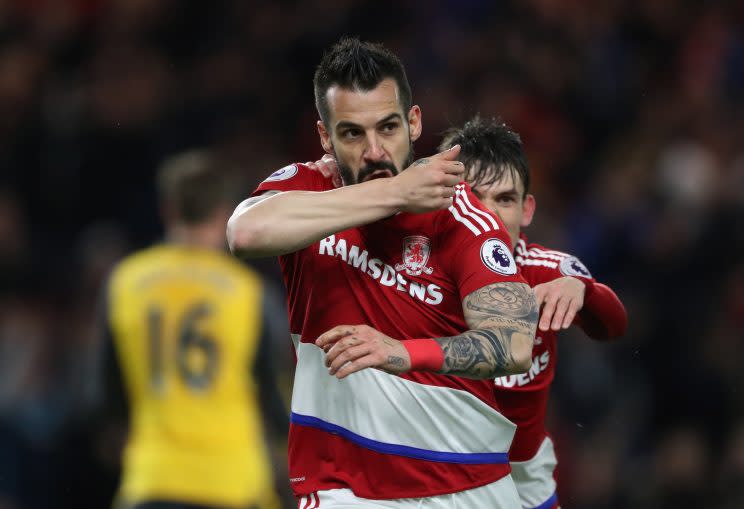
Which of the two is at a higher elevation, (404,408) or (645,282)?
(645,282)

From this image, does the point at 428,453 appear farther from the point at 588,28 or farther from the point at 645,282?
the point at 588,28

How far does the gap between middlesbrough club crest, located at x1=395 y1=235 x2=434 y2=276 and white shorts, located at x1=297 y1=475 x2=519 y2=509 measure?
76 cm

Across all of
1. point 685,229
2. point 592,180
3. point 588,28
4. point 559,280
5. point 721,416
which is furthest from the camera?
point 588,28

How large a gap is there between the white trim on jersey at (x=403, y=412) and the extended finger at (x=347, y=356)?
641mm

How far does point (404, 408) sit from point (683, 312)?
5.99m

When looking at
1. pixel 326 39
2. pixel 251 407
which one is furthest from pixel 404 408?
pixel 326 39

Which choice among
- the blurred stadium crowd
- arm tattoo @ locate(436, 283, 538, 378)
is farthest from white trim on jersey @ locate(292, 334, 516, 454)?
the blurred stadium crowd

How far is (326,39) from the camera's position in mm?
11117

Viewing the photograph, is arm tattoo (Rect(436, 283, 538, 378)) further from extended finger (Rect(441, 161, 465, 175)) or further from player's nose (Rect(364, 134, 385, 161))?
player's nose (Rect(364, 134, 385, 161))

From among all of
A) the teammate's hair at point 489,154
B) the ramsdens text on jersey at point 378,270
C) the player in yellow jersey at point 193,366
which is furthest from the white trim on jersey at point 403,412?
the player in yellow jersey at point 193,366

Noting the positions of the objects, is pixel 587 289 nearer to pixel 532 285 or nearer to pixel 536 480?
pixel 532 285

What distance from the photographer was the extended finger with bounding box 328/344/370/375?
3459 millimetres

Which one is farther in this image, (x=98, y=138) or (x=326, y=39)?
(x=326, y=39)

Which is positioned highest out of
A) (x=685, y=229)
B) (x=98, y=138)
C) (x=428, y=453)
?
(x=98, y=138)
